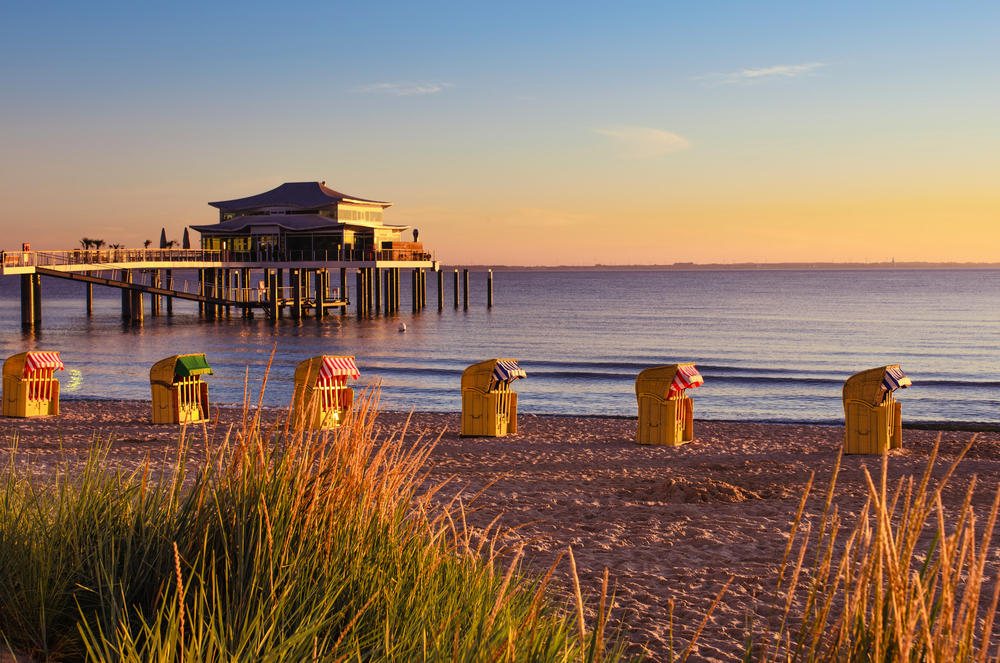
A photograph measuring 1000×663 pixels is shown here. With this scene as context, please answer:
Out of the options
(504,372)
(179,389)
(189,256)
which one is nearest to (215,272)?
(189,256)

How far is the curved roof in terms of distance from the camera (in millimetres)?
54966

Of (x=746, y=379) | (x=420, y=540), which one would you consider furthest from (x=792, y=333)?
(x=420, y=540)

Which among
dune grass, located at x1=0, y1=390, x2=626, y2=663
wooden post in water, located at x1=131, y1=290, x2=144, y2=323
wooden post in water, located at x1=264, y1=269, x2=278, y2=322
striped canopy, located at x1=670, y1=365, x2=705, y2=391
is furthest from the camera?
wooden post in water, located at x1=264, y1=269, x2=278, y2=322

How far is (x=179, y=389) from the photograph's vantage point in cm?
1287

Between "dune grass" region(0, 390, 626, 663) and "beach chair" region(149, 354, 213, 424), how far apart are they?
927 cm

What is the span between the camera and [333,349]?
33.6 meters

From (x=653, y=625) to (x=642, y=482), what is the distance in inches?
166

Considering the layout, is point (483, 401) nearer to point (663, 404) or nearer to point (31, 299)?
point (663, 404)

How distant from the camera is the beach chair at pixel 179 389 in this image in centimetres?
1273

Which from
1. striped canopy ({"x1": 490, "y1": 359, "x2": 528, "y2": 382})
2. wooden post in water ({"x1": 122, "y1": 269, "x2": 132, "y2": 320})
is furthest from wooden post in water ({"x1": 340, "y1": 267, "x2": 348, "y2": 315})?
striped canopy ({"x1": 490, "y1": 359, "x2": 528, "y2": 382})

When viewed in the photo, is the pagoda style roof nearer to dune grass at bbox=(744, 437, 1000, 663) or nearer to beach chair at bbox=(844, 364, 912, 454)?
beach chair at bbox=(844, 364, 912, 454)

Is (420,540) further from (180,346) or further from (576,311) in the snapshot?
(576,311)

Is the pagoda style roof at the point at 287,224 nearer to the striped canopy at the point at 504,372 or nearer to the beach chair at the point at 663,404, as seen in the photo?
the striped canopy at the point at 504,372

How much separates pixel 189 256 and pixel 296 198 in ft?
Answer: 35.9
